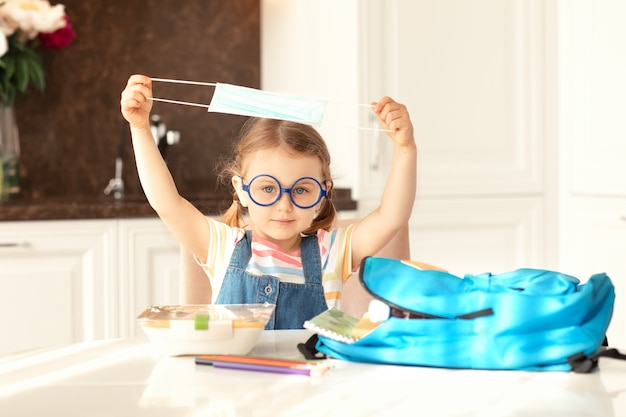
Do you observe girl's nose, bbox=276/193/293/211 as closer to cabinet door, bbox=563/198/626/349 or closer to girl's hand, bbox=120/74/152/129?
girl's hand, bbox=120/74/152/129

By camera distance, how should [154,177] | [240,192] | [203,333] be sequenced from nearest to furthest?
[203,333] → [154,177] → [240,192]

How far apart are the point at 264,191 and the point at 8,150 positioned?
5.37ft

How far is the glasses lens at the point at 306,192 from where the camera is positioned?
1.53 m

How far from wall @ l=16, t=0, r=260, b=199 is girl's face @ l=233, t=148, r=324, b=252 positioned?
1.51 m

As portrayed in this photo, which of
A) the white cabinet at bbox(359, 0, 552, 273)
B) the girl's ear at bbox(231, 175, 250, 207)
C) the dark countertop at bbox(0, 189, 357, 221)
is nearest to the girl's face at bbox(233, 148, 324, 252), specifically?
the girl's ear at bbox(231, 175, 250, 207)

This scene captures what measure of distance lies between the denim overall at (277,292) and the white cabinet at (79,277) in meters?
1.09

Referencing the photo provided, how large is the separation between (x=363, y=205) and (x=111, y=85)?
0.99 meters

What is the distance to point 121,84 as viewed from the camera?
3162 millimetres

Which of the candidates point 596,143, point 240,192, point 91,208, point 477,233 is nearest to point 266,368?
point 240,192

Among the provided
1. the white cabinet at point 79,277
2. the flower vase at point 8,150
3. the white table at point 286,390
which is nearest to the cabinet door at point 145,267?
the white cabinet at point 79,277

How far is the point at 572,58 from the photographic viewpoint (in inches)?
115

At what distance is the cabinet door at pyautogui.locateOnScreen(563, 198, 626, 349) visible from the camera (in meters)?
2.80

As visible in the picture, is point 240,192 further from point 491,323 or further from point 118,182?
point 118,182

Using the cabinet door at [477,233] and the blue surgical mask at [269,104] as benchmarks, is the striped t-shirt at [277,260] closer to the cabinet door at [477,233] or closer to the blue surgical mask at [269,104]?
the blue surgical mask at [269,104]
